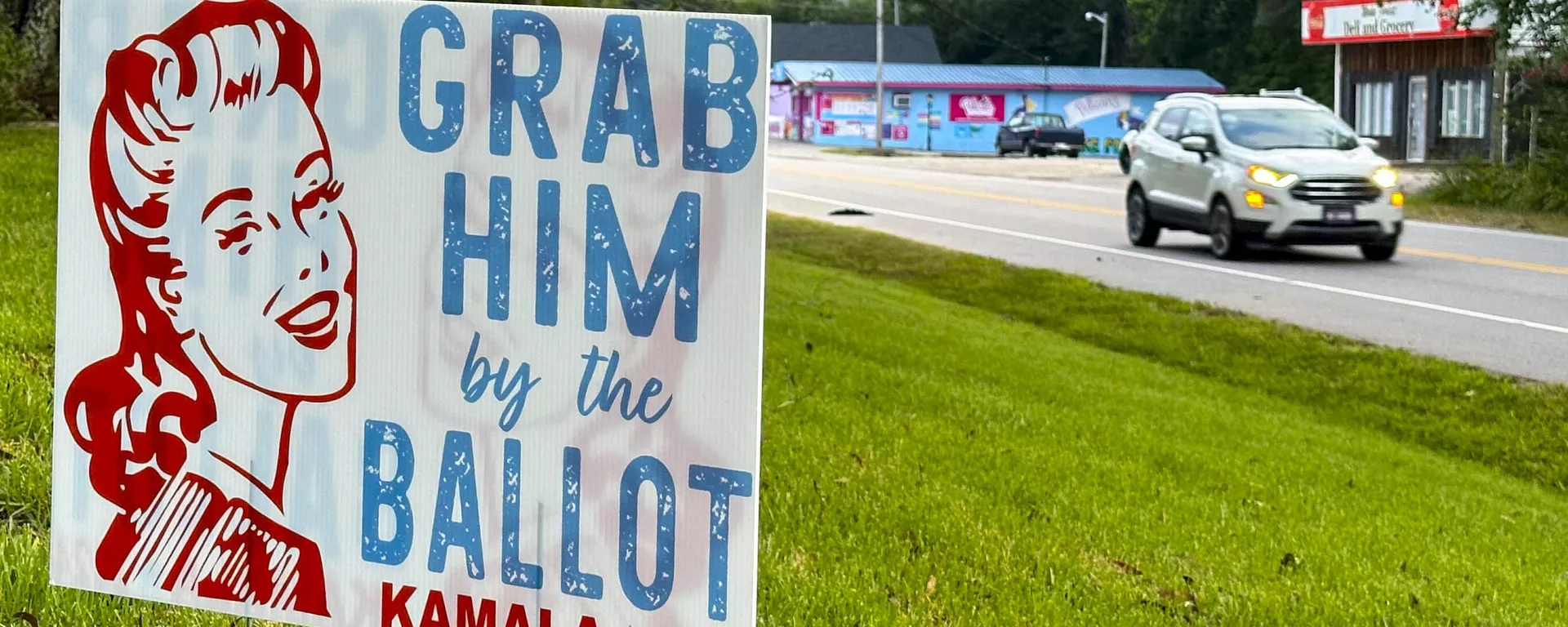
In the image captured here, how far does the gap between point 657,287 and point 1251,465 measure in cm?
513

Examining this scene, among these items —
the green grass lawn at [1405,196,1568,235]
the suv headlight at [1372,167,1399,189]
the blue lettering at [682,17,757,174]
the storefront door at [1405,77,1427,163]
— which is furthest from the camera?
the storefront door at [1405,77,1427,163]

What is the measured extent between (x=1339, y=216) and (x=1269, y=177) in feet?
2.64

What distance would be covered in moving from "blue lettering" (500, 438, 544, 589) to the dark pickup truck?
52.4 metres

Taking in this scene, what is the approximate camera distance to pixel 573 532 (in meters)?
2.42

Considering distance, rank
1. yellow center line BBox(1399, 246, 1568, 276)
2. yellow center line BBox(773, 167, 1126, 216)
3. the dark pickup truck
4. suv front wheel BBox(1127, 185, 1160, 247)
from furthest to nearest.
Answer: the dark pickup truck < yellow center line BBox(773, 167, 1126, 216) < suv front wheel BBox(1127, 185, 1160, 247) < yellow center line BBox(1399, 246, 1568, 276)

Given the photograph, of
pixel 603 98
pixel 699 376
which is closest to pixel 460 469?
pixel 699 376

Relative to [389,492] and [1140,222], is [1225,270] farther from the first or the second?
[389,492]

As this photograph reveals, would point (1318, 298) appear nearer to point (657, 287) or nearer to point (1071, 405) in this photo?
point (1071, 405)

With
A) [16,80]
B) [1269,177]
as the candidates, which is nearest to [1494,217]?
[1269,177]

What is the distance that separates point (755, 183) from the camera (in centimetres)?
226

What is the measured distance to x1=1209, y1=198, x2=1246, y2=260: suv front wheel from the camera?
700 inches

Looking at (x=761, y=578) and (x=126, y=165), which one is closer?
(x=126, y=165)

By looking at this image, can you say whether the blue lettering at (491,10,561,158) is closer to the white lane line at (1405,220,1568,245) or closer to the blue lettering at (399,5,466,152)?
the blue lettering at (399,5,466,152)

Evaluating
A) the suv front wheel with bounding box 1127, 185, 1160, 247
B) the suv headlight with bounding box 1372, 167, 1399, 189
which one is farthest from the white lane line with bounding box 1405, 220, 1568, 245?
the suv front wheel with bounding box 1127, 185, 1160, 247
